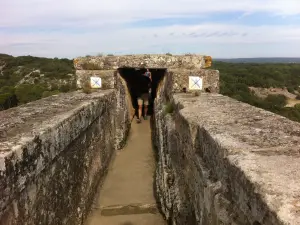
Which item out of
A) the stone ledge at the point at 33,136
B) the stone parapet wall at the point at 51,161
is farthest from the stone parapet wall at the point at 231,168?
the stone ledge at the point at 33,136

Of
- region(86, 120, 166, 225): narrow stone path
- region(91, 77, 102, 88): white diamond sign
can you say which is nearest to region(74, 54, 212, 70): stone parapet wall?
region(91, 77, 102, 88): white diamond sign

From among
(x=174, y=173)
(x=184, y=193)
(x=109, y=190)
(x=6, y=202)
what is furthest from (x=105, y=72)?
(x=6, y=202)

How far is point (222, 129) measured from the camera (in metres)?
2.93

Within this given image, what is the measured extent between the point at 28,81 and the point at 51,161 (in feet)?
111

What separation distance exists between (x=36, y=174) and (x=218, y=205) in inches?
55.5

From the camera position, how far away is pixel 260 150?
7.70ft

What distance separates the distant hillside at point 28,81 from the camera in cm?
2062

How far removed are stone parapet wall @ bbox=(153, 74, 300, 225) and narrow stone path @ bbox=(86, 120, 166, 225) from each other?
12.2 inches

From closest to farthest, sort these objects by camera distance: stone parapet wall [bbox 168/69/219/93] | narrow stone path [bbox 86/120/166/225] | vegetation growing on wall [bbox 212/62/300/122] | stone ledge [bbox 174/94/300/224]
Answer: stone ledge [bbox 174/94/300/224]
narrow stone path [bbox 86/120/166/225]
stone parapet wall [bbox 168/69/219/93]
vegetation growing on wall [bbox 212/62/300/122]

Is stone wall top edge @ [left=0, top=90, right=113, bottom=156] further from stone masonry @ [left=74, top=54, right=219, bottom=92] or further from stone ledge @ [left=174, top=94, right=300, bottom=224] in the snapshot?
stone masonry @ [left=74, top=54, right=219, bottom=92]

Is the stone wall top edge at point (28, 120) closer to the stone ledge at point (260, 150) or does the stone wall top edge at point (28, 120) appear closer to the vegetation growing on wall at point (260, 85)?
the stone ledge at point (260, 150)

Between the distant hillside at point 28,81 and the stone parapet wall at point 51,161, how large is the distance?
14829 millimetres

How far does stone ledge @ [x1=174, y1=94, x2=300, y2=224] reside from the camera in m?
1.66

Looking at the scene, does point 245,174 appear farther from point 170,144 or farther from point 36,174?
point 170,144
